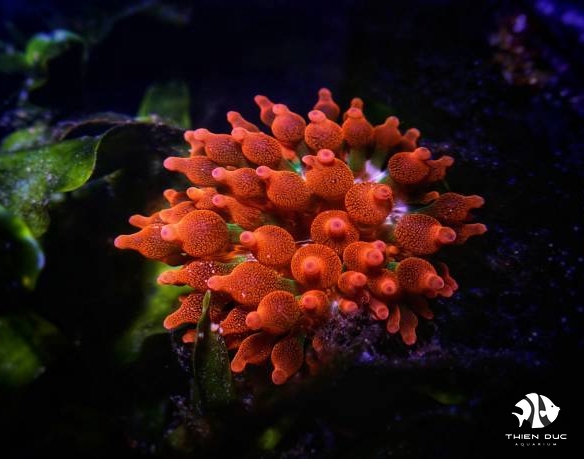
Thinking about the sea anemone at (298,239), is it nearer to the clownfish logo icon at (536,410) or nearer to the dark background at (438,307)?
the dark background at (438,307)

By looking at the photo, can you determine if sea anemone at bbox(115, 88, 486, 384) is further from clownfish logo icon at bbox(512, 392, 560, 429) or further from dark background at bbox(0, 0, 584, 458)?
clownfish logo icon at bbox(512, 392, 560, 429)

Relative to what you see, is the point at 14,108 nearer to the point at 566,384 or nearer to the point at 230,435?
the point at 230,435

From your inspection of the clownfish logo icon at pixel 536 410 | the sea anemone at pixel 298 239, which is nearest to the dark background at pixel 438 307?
the clownfish logo icon at pixel 536 410

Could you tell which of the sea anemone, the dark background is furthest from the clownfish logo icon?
the sea anemone

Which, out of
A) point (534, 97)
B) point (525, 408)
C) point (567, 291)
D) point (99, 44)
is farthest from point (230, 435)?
point (99, 44)

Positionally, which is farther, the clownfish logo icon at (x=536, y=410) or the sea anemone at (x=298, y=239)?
the clownfish logo icon at (x=536, y=410)

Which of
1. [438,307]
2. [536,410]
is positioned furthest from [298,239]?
[536,410]

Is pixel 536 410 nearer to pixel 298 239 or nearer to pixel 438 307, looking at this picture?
pixel 438 307
